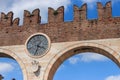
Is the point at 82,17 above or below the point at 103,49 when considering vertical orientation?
above

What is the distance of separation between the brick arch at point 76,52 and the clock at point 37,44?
2.89ft

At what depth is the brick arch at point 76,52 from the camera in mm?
19500

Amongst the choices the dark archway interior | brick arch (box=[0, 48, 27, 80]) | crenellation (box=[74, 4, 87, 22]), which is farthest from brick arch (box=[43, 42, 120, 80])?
crenellation (box=[74, 4, 87, 22])

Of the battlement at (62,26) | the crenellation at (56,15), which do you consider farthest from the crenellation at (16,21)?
the crenellation at (56,15)

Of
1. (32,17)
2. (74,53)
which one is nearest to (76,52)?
(74,53)

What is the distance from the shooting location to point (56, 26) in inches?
821

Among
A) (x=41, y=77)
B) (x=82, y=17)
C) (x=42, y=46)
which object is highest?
(x=82, y=17)

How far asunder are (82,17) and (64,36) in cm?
156

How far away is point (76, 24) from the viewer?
67.5 ft

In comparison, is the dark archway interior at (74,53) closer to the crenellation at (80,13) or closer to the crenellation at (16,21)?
the crenellation at (80,13)

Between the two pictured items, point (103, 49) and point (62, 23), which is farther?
point (62, 23)

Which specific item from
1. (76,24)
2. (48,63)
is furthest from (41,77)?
(76,24)

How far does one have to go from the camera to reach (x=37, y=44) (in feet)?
67.9

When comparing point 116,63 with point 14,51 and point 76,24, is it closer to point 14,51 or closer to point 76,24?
point 76,24
